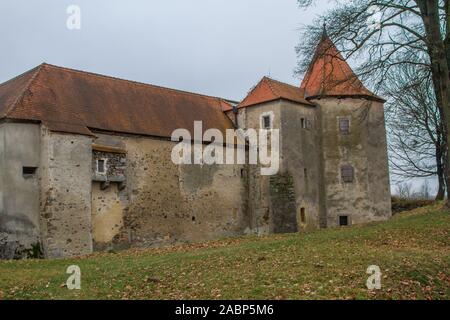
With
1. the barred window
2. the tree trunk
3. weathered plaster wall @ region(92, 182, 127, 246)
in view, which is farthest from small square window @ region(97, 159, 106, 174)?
the tree trunk

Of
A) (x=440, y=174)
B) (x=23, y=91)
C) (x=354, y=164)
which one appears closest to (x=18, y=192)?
(x=23, y=91)

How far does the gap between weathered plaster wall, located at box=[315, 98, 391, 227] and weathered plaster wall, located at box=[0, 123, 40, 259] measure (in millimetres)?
15040

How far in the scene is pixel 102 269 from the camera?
1255 cm

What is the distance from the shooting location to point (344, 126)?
27.1m

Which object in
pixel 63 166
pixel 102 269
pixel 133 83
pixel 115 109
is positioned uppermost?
pixel 133 83

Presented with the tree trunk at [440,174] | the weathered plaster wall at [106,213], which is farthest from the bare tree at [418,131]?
the weathered plaster wall at [106,213]

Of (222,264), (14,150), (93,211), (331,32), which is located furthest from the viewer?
(93,211)

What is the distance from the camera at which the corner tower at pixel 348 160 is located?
26344 mm

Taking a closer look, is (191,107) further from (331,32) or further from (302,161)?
(331,32)

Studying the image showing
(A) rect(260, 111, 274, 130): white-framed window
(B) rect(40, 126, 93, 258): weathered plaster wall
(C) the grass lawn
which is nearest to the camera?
(C) the grass lawn

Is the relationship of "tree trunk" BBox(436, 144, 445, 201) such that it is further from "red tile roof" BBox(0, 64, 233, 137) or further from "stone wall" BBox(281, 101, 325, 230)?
"red tile roof" BBox(0, 64, 233, 137)

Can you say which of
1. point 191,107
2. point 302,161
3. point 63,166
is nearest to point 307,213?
point 302,161

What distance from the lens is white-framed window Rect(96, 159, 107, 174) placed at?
2057 centimetres
